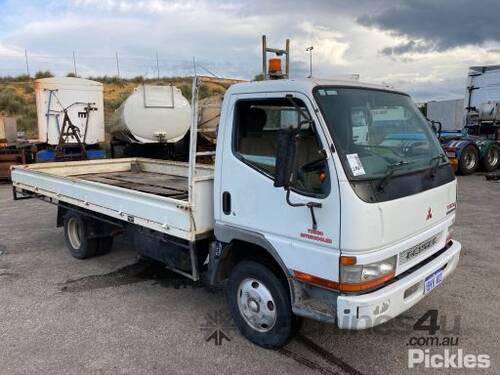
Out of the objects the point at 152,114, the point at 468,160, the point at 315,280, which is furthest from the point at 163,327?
the point at 468,160

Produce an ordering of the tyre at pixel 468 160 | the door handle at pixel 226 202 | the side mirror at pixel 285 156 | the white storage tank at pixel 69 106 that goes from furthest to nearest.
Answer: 1. the tyre at pixel 468 160
2. the white storage tank at pixel 69 106
3. the door handle at pixel 226 202
4. the side mirror at pixel 285 156

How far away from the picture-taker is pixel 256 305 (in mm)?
3896

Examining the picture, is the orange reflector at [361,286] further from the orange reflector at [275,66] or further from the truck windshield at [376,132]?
the orange reflector at [275,66]

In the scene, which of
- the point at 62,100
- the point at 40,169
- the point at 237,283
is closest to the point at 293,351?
the point at 237,283

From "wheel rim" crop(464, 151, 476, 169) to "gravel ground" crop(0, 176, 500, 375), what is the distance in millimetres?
8950

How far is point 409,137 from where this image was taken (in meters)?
3.93

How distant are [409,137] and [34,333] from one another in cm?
382

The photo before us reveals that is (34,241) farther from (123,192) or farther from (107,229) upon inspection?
(123,192)

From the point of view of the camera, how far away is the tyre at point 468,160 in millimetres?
14539

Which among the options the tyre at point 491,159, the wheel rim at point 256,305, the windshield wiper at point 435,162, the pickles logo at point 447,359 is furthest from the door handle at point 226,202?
the tyre at point 491,159

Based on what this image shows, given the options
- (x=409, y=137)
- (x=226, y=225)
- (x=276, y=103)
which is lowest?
(x=226, y=225)

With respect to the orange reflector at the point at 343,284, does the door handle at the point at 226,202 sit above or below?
above

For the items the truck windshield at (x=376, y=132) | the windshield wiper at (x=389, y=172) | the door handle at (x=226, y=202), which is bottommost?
the door handle at (x=226, y=202)

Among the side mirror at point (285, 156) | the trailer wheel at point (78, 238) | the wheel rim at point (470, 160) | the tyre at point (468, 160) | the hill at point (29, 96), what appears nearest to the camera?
the side mirror at point (285, 156)
